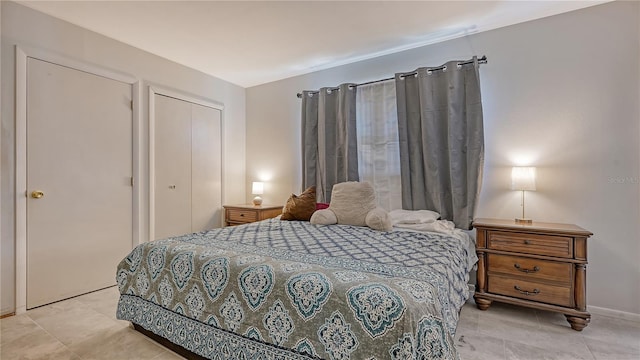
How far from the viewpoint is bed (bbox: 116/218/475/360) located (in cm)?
112

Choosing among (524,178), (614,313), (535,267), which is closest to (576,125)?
(524,178)

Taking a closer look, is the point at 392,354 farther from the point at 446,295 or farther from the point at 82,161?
the point at 82,161

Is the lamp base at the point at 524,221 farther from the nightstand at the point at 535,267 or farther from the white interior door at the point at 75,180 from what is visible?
the white interior door at the point at 75,180

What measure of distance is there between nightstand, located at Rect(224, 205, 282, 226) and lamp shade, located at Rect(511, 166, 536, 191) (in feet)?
8.72

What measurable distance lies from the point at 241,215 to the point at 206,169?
0.80 metres

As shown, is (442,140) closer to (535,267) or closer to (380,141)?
(380,141)

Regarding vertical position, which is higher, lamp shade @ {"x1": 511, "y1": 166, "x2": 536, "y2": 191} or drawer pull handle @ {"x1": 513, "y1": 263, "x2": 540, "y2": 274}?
lamp shade @ {"x1": 511, "y1": 166, "x2": 536, "y2": 191}

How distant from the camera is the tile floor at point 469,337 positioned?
1811 millimetres

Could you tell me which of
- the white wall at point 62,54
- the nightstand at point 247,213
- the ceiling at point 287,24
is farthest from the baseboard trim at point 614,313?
the white wall at point 62,54

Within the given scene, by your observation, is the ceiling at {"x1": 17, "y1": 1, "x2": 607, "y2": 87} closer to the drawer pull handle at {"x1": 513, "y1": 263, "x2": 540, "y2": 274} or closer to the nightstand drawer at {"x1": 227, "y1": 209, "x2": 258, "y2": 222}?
the nightstand drawer at {"x1": 227, "y1": 209, "x2": 258, "y2": 222}

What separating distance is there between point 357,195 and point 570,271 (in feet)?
5.49

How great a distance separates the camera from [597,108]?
2383 mm

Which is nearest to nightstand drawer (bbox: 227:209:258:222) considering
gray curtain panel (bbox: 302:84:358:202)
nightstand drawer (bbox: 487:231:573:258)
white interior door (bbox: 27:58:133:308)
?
gray curtain panel (bbox: 302:84:358:202)

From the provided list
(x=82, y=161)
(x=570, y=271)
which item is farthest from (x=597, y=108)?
(x=82, y=161)
